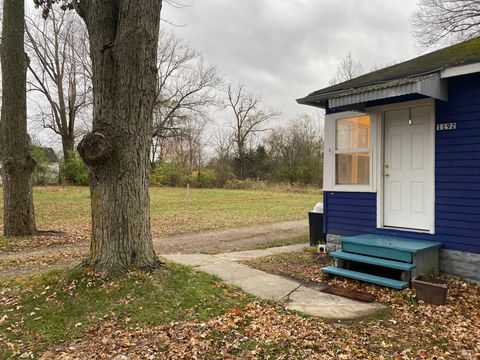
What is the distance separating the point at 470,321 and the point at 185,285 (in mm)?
3157

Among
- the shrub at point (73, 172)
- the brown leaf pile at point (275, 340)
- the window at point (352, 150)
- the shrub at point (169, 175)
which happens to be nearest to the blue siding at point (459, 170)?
the window at point (352, 150)

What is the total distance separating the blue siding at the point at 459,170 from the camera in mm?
5312

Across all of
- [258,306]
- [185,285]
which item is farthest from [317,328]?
[185,285]

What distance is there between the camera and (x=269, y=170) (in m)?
39.4

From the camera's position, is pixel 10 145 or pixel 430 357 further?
pixel 10 145

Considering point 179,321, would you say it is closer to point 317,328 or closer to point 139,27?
point 317,328

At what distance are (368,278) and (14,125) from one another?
8.11 m

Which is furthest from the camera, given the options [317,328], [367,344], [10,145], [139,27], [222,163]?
[222,163]

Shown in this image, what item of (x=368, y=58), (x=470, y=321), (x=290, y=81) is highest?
(x=368, y=58)

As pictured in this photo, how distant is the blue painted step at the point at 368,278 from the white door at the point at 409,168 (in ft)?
4.51

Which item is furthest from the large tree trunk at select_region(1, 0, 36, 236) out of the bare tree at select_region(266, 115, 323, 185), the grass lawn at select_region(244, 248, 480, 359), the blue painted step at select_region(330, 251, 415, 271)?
the bare tree at select_region(266, 115, 323, 185)

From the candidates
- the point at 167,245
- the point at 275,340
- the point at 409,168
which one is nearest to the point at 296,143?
the point at 167,245

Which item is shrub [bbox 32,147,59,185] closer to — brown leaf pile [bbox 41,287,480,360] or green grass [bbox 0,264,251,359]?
green grass [bbox 0,264,251,359]

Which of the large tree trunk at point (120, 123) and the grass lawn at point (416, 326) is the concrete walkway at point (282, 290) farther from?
the large tree trunk at point (120, 123)
